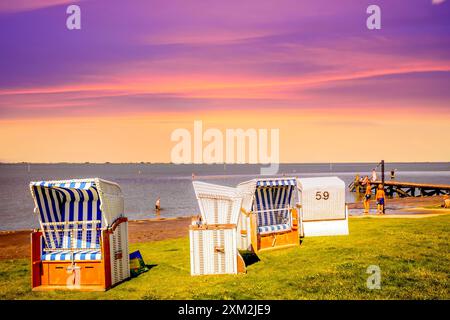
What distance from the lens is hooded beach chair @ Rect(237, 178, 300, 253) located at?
17.7 meters

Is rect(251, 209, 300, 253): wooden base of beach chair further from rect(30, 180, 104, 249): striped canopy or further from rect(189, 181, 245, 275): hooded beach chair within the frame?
rect(30, 180, 104, 249): striped canopy

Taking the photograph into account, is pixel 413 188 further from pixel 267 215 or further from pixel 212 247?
pixel 212 247

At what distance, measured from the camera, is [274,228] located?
18375mm

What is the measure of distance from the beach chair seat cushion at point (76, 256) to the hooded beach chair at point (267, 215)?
634cm

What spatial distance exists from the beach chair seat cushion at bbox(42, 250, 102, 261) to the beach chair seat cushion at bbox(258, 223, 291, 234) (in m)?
6.92

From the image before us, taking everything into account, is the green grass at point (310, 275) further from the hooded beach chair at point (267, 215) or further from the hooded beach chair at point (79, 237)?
the hooded beach chair at point (267, 215)

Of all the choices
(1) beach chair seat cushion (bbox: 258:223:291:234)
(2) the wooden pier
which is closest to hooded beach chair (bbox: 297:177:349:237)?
(1) beach chair seat cushion (bbox: 258:223:291:234)

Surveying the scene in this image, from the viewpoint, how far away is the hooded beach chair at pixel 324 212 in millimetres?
21562

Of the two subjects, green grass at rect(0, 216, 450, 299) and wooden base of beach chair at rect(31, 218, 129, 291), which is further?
wooden base of beach chair at rect(31, 218, 129, 291)

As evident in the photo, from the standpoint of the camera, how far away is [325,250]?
1698 cm

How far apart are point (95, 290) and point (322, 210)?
39.7 ft

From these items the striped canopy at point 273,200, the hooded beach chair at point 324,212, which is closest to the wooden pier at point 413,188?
the hooded beach chair at point 324,212
